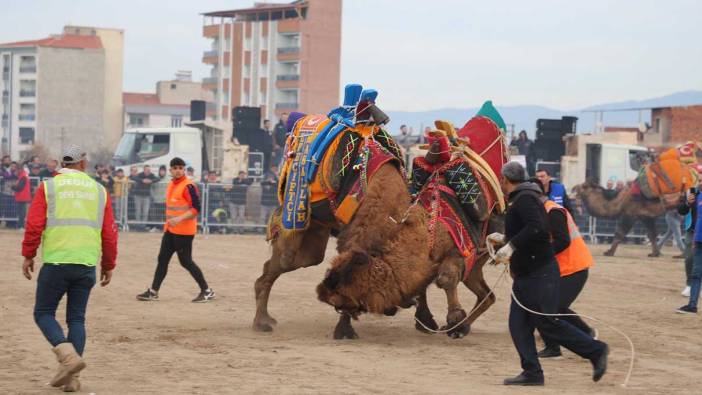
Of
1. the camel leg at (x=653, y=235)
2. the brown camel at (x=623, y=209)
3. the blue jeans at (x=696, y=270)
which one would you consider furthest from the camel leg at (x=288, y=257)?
the camel leg at (x=653, y=235)

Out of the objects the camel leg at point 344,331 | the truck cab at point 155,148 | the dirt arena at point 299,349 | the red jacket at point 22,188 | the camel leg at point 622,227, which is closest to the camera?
the dirt arena at point 299,349

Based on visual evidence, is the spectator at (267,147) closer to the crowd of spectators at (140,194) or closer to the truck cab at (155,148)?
the truck cab at (155,148)

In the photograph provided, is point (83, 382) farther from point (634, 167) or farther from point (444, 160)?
point (634, 167)

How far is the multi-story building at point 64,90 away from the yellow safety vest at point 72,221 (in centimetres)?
8979

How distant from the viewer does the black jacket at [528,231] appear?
9102 mm

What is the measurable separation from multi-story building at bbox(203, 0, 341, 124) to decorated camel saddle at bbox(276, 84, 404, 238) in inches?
3022

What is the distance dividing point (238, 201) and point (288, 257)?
56.8 feet

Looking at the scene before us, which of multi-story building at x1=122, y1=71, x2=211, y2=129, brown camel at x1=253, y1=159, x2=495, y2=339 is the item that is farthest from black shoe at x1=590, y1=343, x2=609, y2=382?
multi-story building at x1=122, y1=71, x2=211, y2=129

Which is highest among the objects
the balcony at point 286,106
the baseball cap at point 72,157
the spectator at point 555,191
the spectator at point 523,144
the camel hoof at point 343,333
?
the balcony at point 286,106

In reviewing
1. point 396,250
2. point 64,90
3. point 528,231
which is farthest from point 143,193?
point 64,90

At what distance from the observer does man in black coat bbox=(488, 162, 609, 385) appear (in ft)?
30.0

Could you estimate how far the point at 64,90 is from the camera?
99.9 metres

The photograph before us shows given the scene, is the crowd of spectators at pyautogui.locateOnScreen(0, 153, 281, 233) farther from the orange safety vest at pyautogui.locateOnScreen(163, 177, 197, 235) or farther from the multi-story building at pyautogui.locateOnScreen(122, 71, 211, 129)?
the multi-story building at pyautogui.locateOnScreen(122, 71, 211, 129)

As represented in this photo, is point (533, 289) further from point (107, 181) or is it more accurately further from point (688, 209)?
point (107, 181)
